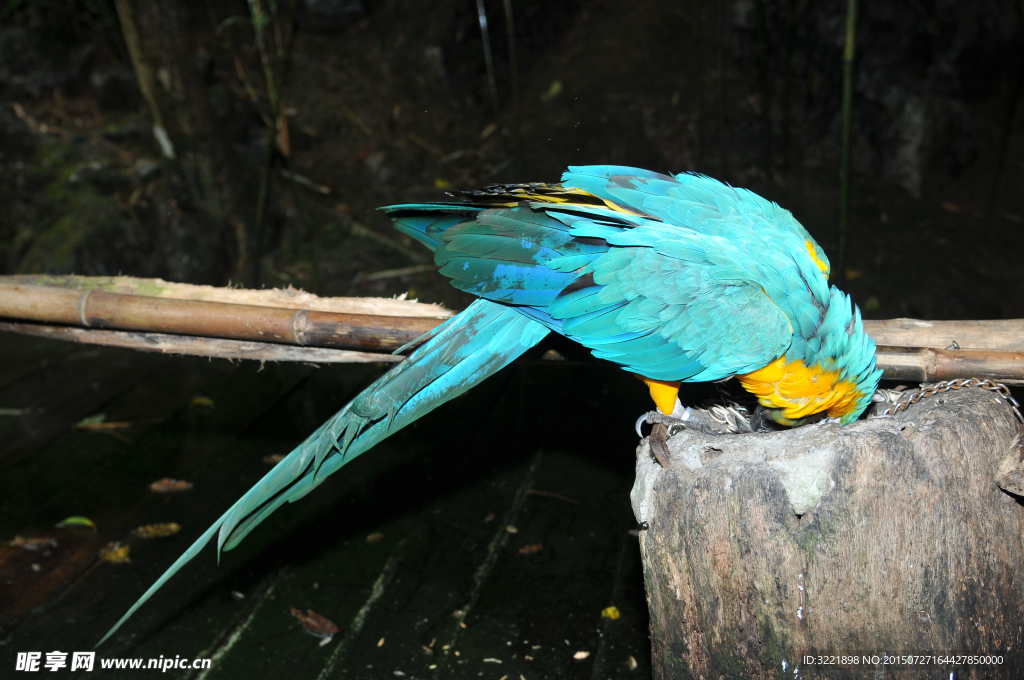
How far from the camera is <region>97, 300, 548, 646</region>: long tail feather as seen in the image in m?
1.43

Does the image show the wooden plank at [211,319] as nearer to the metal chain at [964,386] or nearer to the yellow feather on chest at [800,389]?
the yellow feather on chest at [800,389]

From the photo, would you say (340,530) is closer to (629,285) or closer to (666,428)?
(666,428)

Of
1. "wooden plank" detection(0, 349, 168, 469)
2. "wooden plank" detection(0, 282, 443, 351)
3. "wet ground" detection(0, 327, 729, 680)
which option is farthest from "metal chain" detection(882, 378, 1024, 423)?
"wooden plank" detection(0, 349, 168, 469)

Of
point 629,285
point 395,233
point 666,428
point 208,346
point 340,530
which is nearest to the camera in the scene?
point 629,285

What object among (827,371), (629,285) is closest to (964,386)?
(827,371)

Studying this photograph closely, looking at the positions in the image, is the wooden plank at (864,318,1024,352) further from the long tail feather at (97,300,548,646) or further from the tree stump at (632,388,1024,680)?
the long tail feather at (97,300,548,646)

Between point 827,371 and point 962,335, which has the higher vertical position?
point 962,335

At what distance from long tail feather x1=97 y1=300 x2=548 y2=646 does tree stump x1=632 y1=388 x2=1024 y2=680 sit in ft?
1.65

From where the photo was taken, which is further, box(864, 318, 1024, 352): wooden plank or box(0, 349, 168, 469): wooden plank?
box(0, 349, 168, 469): wooden plank

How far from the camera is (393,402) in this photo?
143 cm

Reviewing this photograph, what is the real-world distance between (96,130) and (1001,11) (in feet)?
20.4

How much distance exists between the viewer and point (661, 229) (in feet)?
4.87

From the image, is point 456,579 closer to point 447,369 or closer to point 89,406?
point 447,369

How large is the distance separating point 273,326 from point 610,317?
878 millimetres
